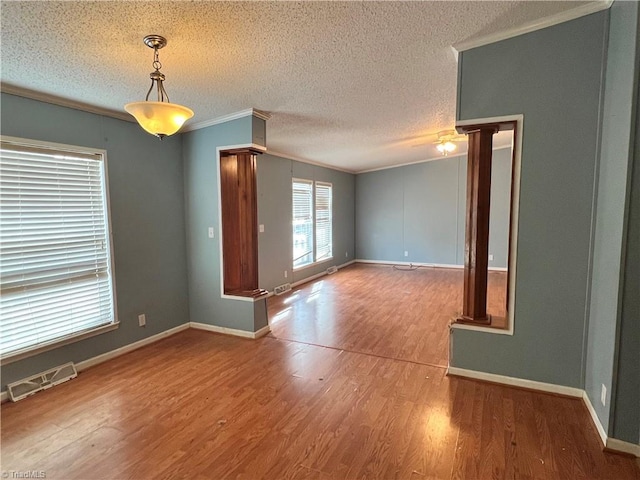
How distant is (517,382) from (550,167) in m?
1.61

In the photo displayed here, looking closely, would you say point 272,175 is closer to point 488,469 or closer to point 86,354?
point 86,354

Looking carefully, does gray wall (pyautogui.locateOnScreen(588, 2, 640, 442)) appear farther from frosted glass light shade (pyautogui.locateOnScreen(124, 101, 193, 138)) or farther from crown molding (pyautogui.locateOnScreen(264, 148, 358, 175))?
crown molding (pyautogui.locateOnScreen(264, 148, 358, 175))

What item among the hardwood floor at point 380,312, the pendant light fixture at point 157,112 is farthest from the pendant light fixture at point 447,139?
the pendant light fixture at point 157,112

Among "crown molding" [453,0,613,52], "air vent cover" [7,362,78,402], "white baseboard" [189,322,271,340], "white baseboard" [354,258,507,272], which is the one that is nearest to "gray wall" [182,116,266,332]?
"white baseboard" [189,322,271,340]

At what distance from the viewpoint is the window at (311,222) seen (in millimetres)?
6309

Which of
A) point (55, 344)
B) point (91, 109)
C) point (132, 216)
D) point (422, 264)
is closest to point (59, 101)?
point (91, 109)

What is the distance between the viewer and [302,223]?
649cm

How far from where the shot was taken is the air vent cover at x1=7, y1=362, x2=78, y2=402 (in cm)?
252

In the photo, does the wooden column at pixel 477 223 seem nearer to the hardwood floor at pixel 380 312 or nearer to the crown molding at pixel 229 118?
the hardwood floor at pixel 380 312

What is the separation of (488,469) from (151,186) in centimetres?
364

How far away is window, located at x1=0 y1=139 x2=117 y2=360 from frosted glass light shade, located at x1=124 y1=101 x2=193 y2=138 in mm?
1393

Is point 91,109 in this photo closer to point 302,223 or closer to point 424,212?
point 302,223

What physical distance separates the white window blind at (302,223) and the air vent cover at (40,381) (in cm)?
383

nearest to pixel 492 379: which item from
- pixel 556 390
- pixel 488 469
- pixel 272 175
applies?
pixel 556 390
